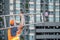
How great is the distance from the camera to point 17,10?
948 cm

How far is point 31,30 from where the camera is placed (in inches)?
372

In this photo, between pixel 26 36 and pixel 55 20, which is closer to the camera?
pixel 26 36

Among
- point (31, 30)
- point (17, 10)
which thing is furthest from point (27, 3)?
point (31, 30)

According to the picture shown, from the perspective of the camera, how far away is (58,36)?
9398 mm

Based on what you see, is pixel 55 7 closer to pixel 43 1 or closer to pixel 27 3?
pixel 43 1

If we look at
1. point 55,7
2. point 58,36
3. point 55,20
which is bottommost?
point 58,36

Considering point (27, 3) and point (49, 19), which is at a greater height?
point (27, 3)

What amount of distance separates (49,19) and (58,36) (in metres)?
0.91

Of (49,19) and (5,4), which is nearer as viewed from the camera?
(5,4)

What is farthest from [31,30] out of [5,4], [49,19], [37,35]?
[5,4]

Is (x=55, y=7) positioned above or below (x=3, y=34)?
above

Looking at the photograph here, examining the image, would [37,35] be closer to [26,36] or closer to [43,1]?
[26,36]

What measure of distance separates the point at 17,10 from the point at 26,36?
1311 millimetres

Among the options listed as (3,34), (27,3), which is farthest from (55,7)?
(3,34)
